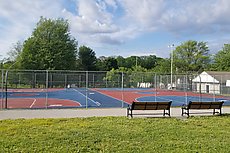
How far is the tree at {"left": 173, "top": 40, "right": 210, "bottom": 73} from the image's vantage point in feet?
247

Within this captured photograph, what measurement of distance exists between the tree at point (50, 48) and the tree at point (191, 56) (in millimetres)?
29363

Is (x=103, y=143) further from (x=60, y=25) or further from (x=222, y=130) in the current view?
(x=60, y=25)

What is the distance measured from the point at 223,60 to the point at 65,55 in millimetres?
39640

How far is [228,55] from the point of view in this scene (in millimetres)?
68688

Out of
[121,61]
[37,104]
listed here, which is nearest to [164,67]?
[121,61]

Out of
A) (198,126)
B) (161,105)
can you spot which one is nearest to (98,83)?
(161,105)

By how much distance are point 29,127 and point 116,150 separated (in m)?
4.11

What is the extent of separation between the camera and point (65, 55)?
61.7 meters

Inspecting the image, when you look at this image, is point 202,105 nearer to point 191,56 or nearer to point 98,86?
point 98,86

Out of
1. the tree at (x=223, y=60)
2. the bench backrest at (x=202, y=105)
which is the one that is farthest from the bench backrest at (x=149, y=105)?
the tree at (x=223, y=60)

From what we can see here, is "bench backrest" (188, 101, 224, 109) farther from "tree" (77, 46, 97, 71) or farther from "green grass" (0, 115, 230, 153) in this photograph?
"tree" (77, 46, 97, 71)

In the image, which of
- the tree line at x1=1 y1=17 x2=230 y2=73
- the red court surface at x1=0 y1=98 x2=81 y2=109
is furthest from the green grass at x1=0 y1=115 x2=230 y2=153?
the tree line at x1=1 y1=17 x2=230 y2=73

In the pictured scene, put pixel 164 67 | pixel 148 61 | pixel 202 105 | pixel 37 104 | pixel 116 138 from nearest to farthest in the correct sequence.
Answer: pixel 116 138 < pixel 202 105 < pixel 37 104 < pixel 164 67 < pixel 148 61

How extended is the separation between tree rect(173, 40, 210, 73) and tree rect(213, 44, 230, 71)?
137 inches
